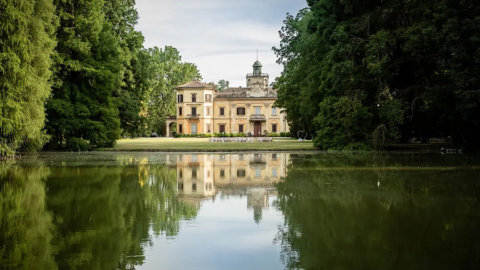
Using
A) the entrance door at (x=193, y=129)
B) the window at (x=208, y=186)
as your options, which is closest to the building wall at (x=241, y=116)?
the entrance door at (x=193, y=129)

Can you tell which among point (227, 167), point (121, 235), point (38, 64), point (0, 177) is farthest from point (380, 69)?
point (121, 235)

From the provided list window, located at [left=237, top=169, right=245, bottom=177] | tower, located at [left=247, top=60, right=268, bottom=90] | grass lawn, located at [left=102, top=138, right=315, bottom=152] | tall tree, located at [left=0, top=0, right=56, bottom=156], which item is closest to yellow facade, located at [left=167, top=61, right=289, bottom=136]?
tower, located at [left=247, top=60, right=268, bottom=90]

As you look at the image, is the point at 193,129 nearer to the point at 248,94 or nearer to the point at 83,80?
the point at 248,94

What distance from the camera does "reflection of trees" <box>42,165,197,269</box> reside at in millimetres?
5345

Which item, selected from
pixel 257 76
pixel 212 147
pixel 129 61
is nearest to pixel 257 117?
pixel 257 76

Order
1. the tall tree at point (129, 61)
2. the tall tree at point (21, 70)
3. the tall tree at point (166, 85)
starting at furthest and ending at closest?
the tall tree at point (166, 85) → the tall tree at point (129, 61) → the tall tree at point (21, 70)

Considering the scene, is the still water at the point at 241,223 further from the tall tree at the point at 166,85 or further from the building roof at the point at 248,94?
the building roof at the point at 248,94

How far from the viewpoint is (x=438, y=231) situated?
251 inches

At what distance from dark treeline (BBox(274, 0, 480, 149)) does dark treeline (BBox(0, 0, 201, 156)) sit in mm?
11535

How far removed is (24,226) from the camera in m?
6.84

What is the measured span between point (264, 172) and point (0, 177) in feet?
23.5

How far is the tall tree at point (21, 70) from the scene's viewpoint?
56.4 feet

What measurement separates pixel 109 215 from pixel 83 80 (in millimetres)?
21258

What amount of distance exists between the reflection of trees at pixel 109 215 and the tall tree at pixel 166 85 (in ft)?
177
